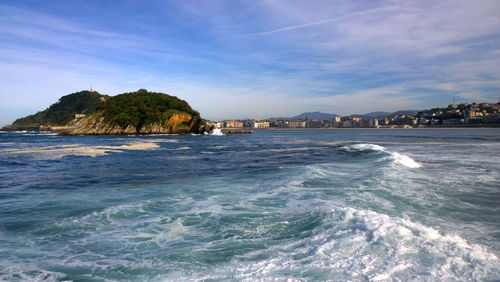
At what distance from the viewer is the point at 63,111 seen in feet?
577

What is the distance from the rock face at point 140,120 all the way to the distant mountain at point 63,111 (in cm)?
7937

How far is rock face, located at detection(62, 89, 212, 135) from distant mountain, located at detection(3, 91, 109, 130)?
79371mm

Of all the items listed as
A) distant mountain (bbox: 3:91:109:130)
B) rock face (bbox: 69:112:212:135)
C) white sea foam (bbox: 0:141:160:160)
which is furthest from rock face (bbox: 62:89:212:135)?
distant mountain (bbox: 3:91:109:130)

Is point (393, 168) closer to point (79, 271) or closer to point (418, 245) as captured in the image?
point (418, 245)

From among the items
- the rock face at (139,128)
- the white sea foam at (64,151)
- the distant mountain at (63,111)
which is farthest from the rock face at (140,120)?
the distant mountain at (63,111)

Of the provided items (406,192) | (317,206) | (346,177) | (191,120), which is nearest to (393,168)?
(346,177)

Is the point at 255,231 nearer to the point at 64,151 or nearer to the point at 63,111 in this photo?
the point at 64,151

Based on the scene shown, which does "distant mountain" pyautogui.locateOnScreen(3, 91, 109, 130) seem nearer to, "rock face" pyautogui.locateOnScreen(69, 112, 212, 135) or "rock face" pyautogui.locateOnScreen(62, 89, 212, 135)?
"rock face" pyautogui.locateOnScreen(62, 89, 212, 135)

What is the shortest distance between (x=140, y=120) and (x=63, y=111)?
376ft

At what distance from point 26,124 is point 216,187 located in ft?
715

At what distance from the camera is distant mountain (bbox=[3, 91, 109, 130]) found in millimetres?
168750

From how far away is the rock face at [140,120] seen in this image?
3428 inches

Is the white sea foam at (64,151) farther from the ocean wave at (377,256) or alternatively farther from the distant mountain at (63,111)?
the distant mountain at (63,111)

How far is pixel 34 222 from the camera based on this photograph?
22.3 feet
